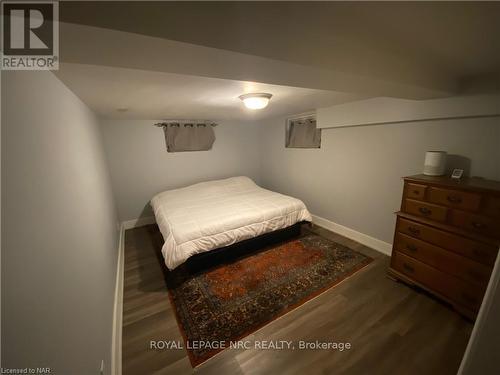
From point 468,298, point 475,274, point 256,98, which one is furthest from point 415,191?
point 256,98

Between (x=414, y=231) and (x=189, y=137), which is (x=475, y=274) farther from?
(x=189, y=137)

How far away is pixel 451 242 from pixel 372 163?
1224 millimetres

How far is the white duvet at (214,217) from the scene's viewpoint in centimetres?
214

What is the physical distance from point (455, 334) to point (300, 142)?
9.71 ft

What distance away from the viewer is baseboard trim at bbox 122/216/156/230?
3.59 meters

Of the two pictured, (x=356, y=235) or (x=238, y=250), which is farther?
(x=356, y=235)

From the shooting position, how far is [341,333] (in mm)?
1580

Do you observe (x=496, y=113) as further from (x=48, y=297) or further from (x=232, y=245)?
(x=48, y=297)

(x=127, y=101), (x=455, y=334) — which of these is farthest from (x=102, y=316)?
(x=455, y=334)

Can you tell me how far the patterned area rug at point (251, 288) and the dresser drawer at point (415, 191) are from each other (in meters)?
1.00

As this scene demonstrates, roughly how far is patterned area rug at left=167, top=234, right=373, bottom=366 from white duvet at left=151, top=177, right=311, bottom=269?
327 millimetres

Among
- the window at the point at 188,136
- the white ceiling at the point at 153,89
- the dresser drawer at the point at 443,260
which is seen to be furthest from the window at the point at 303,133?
the dresser drawer at the point at 443,260

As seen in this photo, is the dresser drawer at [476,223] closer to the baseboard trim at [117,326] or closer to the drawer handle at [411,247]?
the drawer handle at [411,247]

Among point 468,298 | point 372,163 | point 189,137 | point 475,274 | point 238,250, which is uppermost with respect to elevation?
point 189,137
